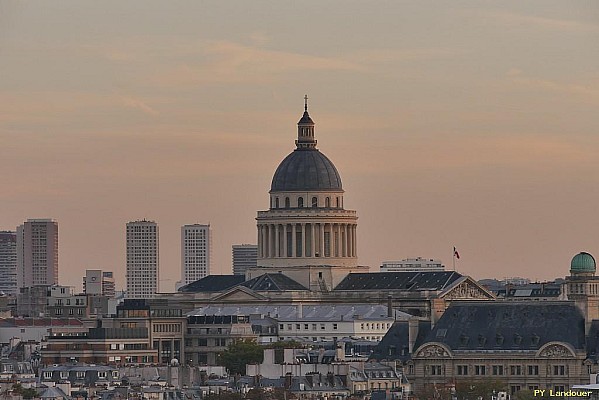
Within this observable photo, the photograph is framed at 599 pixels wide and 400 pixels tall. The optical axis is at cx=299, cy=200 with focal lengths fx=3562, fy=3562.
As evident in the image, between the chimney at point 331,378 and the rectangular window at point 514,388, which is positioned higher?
the rectangular window at point 514,388

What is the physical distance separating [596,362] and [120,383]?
105 ft

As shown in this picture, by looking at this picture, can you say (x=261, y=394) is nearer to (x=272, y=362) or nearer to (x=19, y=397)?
(x=19, y=397)

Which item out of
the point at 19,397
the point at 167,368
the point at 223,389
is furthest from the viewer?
the point at 167,368

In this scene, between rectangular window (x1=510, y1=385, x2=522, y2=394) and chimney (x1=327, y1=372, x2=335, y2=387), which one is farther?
rectangular window (x1=510, y1=385, x2=522, y2=394)

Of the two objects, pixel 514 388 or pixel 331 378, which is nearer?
pixel 331 378

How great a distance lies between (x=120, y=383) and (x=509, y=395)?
70.0 ft

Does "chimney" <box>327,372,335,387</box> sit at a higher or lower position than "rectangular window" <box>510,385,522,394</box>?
lower

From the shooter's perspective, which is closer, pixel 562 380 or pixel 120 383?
pixel 120 383

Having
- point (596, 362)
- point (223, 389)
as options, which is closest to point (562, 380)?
point (596, 362)

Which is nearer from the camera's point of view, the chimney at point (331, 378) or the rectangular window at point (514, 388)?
the chimney at point (331, 378)

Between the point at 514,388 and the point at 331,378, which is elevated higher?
the point at 514,388

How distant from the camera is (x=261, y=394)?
167375mm

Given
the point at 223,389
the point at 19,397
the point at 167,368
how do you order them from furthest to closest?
the point at 167,368
the point at 223,389
the point at 19,397

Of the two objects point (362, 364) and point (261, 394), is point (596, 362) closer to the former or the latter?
point (362, 364)
